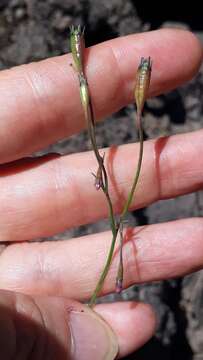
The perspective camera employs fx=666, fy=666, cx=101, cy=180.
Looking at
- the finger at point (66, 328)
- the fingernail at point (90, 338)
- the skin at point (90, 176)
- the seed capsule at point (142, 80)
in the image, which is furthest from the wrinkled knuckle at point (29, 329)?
the seed capsule at point (142, 80)

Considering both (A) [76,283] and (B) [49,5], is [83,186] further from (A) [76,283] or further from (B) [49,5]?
(B) [49,5]

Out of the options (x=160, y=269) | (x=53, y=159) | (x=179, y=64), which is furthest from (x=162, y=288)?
(x=179, y=64)

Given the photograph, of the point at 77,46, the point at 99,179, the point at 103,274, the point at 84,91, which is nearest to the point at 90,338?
the point at 103,274

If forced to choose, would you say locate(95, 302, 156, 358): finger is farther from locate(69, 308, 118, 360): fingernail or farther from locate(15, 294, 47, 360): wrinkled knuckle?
locate(15, 294, 47, 360): wrinkled knuckle

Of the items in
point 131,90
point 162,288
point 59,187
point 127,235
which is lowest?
point 162,288

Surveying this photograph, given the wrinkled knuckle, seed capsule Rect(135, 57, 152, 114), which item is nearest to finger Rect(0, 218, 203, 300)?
the wrinkled knuckle

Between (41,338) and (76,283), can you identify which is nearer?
(41,338)

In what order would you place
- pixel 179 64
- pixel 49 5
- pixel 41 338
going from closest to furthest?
pixel 41 338, pixel 179 64, pixel 49 5
